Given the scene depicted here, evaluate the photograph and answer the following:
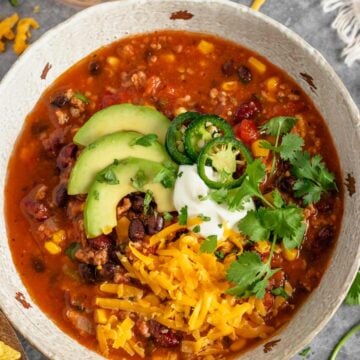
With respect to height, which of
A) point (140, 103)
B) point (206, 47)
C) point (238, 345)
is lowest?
point (238, 345)

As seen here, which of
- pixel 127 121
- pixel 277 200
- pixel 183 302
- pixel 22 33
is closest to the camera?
pixel 183 302

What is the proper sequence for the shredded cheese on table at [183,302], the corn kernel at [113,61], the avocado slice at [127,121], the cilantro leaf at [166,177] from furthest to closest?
the corn kernel at [113,61]
the avocado slice at [127,121]
the cilantro leaf at [166,177]
the shredded cheese on table at [183,302]

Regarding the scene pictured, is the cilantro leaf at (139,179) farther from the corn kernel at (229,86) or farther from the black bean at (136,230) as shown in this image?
the corn kernel at (229,86)

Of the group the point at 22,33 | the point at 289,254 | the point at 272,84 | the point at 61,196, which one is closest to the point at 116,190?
the point at 61,196

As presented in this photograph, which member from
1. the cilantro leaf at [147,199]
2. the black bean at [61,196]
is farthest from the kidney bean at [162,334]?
the black bean at [61,196]

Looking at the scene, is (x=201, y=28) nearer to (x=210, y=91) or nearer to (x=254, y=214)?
(x=210, y=91)

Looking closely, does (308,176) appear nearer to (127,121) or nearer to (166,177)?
(166,177)

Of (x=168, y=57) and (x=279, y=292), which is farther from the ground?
(x=168, y=57)

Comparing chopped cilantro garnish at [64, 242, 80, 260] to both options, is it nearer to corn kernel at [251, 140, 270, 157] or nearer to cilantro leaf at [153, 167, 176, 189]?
cilantro leaf at [153, 167, 176, 189]
